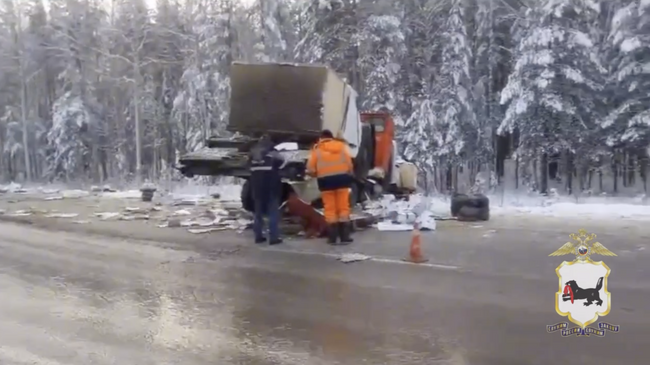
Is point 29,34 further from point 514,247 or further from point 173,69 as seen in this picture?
point 514,247

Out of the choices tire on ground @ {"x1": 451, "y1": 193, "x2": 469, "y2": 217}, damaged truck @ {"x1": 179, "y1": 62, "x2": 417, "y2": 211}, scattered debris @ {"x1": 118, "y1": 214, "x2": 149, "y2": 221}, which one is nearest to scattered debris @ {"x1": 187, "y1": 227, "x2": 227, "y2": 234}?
damaged truck @ {"x1": 179, "y1": 62, "x2": 417, "y2": 211}

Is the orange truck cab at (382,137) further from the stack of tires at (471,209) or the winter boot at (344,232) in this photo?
the winter boot at (344,232)

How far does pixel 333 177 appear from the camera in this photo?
33.1 ft

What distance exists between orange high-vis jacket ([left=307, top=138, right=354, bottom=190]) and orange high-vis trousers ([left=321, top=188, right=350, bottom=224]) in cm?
15

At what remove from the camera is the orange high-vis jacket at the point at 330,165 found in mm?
10109

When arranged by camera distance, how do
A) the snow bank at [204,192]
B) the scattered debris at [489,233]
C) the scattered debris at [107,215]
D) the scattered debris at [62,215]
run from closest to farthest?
the scattered debris at [489,233] → the scattered debris at [107,215] → the scattered debris at [62,215] → the snow bank at [204,192]

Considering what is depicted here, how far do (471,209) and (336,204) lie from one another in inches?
191

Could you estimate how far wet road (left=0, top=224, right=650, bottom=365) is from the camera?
491 cm

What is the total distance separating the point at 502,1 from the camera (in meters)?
31.6

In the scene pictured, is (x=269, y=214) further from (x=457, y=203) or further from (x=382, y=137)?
(x=382, y=137)

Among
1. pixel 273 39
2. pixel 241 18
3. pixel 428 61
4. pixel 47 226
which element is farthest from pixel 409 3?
pixel 47 226

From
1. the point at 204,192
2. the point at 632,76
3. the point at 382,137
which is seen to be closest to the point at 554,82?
the point at 632,76

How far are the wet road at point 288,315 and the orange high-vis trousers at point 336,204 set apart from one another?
1.38 m

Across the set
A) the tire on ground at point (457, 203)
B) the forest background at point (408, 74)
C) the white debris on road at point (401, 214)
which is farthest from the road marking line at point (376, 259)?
the forest background at point (408, 74)
